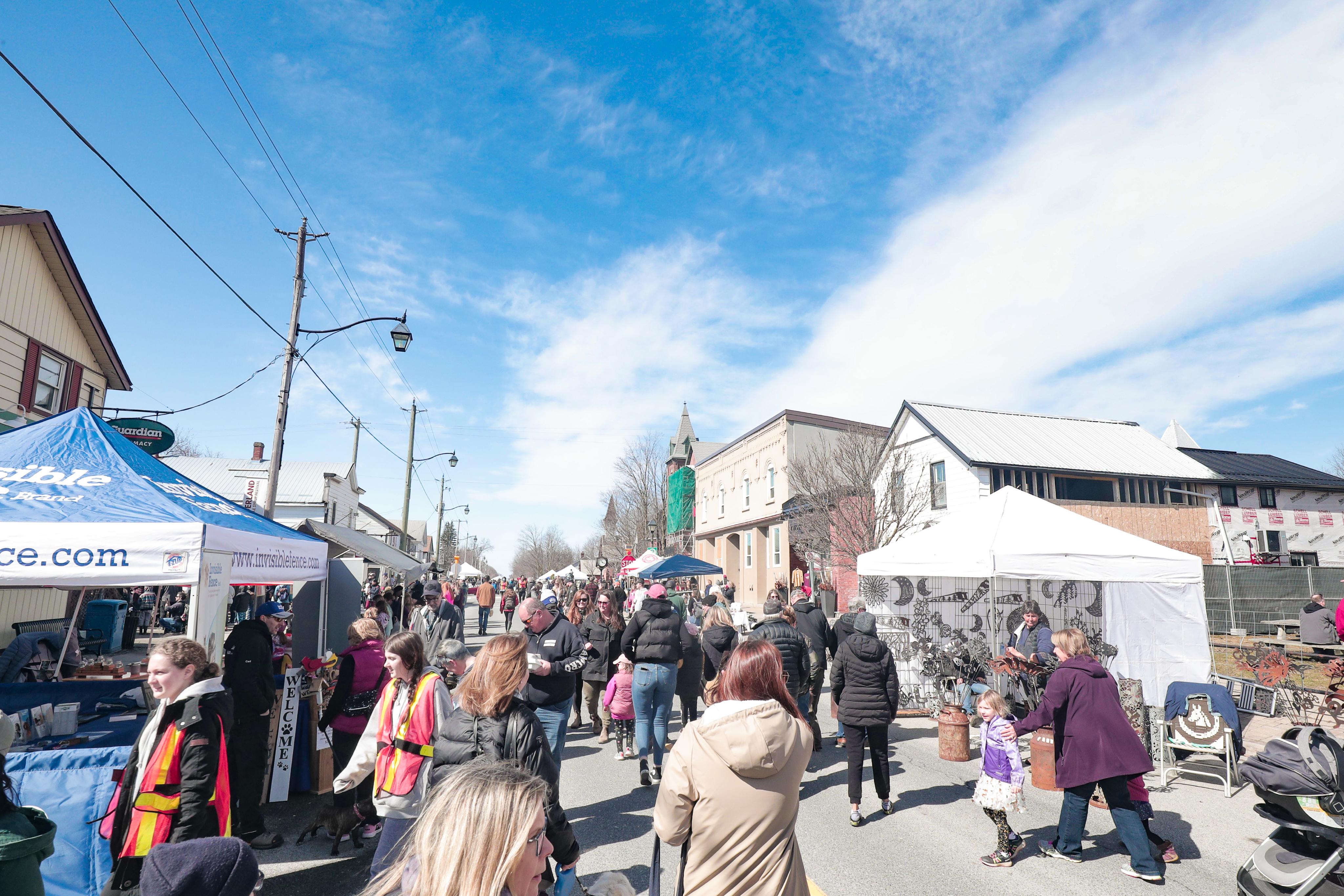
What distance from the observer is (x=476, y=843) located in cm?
157

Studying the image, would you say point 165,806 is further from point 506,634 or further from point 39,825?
point 506,634

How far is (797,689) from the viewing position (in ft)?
26.2

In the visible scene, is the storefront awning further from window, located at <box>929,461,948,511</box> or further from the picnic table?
the picnic table

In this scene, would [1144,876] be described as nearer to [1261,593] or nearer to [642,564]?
[642,564]

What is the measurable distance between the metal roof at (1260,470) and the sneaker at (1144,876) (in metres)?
29.5

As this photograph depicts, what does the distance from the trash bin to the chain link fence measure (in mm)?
31449

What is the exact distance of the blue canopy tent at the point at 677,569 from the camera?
20.2 meters

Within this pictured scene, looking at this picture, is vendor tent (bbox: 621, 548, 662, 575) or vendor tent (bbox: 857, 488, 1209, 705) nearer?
vendor tent (bbox: 857, 488, 1209, 705)

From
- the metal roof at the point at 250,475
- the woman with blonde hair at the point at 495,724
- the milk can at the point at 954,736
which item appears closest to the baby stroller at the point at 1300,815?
the woman with blonde hair at the point at 495,724

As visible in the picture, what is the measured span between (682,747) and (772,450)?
31.9m

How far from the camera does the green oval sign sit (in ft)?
38.4

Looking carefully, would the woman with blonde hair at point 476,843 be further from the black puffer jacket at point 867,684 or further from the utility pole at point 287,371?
the utility pole at point 287,371

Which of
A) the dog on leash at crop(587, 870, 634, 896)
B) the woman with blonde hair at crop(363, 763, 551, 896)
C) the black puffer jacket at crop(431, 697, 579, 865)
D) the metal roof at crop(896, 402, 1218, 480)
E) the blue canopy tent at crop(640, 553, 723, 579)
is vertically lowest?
the dog on leash at crop(587, 870, 634, 896)

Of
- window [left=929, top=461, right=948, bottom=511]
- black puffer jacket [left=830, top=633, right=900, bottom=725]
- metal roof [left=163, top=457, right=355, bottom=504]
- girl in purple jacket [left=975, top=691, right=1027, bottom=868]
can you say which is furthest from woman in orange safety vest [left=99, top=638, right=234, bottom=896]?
metal roof [left=163, top=457, right=355, bottom=504]
